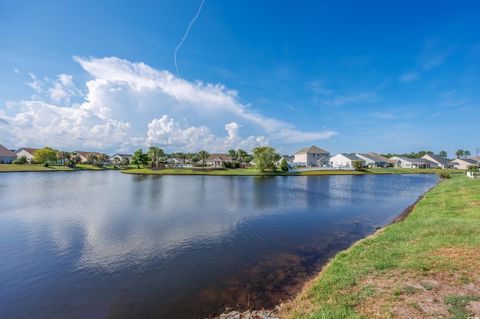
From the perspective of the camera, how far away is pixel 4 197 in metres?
27.0

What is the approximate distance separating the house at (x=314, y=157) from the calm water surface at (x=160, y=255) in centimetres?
7942

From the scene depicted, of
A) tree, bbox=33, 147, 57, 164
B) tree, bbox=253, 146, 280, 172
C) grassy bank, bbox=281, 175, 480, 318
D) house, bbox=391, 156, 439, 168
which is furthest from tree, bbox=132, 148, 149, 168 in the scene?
house, bbox=391, 156, 439, 168

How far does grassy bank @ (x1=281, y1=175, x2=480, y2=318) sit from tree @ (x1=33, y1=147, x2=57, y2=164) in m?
110

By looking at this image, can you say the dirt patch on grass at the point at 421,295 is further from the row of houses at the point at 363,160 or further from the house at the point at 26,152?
the house at the point at 26,152

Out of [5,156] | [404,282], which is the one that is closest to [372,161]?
[404,282]

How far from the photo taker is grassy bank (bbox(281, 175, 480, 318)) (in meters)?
5.36

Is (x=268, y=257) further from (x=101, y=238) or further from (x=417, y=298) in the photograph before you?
(x=101, y=238)

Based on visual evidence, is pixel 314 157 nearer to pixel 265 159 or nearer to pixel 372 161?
pixel 372 161

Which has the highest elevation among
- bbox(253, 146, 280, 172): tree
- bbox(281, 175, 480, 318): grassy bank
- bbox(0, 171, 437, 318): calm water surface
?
bbox(253, 146, 280, 172): tree

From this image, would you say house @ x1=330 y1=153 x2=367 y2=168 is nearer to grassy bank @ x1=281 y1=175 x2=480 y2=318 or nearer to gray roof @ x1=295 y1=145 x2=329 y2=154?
gray roof @ x1=295 y1=145 x2=329 y2=154

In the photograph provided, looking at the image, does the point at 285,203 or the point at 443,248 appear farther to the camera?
the point at 285,203

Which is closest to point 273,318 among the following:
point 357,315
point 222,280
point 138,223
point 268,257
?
point 357,315

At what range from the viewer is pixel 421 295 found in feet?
19.0

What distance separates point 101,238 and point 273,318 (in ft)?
41.7
